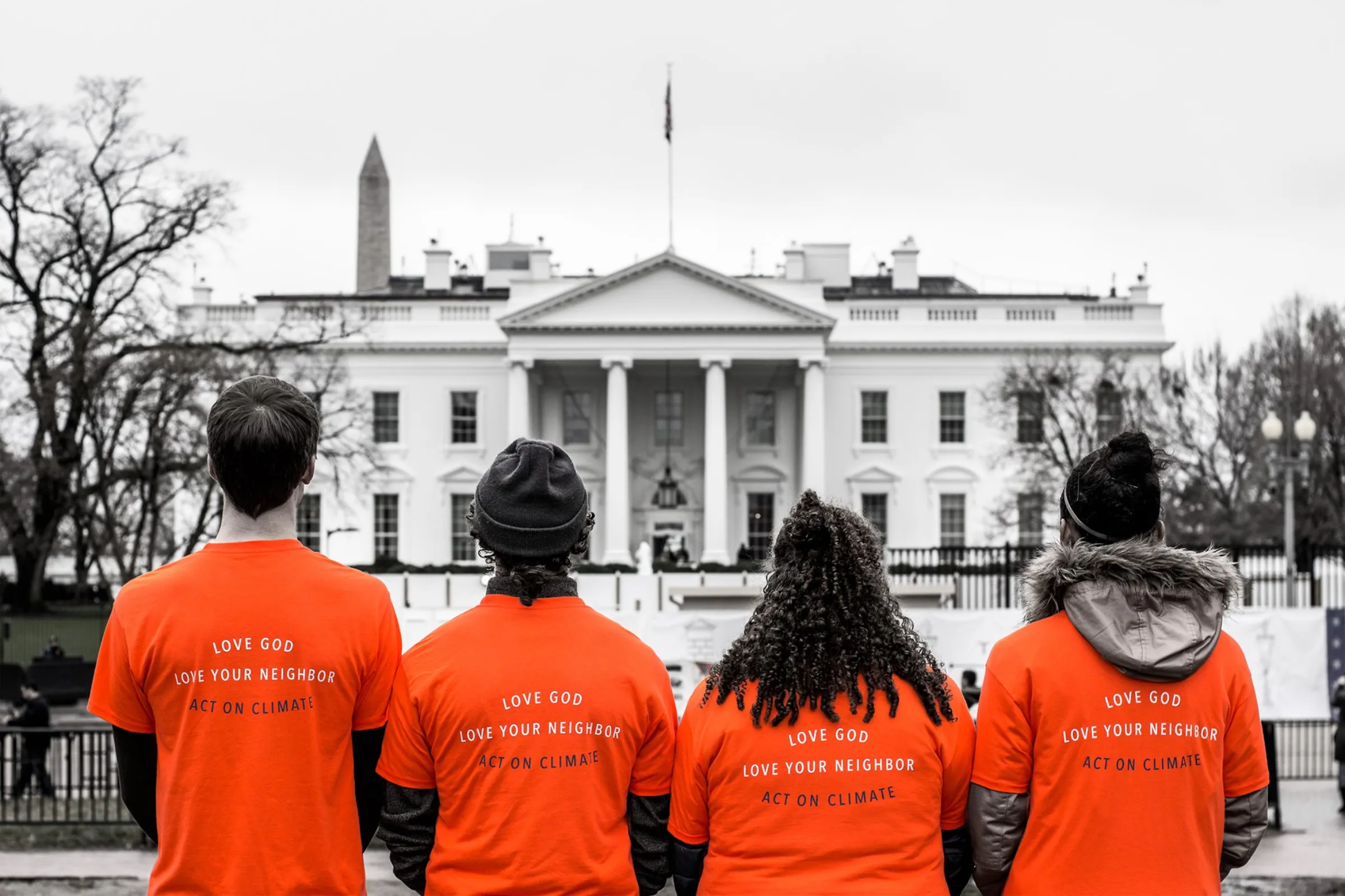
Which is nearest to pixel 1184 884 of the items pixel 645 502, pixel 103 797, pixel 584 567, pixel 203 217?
pixel 103 797

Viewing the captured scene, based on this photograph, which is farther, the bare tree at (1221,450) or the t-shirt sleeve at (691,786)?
the bare tree at (1221,450)

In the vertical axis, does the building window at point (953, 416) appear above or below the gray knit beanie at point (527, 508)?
above

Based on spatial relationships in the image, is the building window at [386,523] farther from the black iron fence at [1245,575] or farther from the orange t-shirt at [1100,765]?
the orange t-shirt at [1100,765]

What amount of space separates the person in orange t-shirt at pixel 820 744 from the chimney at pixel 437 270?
188 ft

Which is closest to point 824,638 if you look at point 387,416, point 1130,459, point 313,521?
point 1130,459

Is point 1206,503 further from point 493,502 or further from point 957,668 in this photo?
point 493,502

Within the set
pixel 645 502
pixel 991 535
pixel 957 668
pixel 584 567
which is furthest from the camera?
pixel 645 502

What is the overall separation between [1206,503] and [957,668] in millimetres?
28515

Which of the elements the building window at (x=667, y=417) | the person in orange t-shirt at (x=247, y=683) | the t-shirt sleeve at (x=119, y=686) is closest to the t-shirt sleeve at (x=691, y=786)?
the person in orange t-shirt at (x=247, y=683)

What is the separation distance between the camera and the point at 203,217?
38.3 meters

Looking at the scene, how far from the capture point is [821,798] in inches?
138

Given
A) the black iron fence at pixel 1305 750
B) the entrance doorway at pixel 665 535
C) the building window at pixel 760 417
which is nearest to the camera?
the black iron fence at pixel 1305 750

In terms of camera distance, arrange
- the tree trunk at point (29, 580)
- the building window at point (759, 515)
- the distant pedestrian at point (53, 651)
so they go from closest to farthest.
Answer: the distant pedestrian at point (53, 651), the tree trunk at point (29, 580), the building window at point (759, 515)

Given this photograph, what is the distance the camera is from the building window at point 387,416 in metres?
54.4
